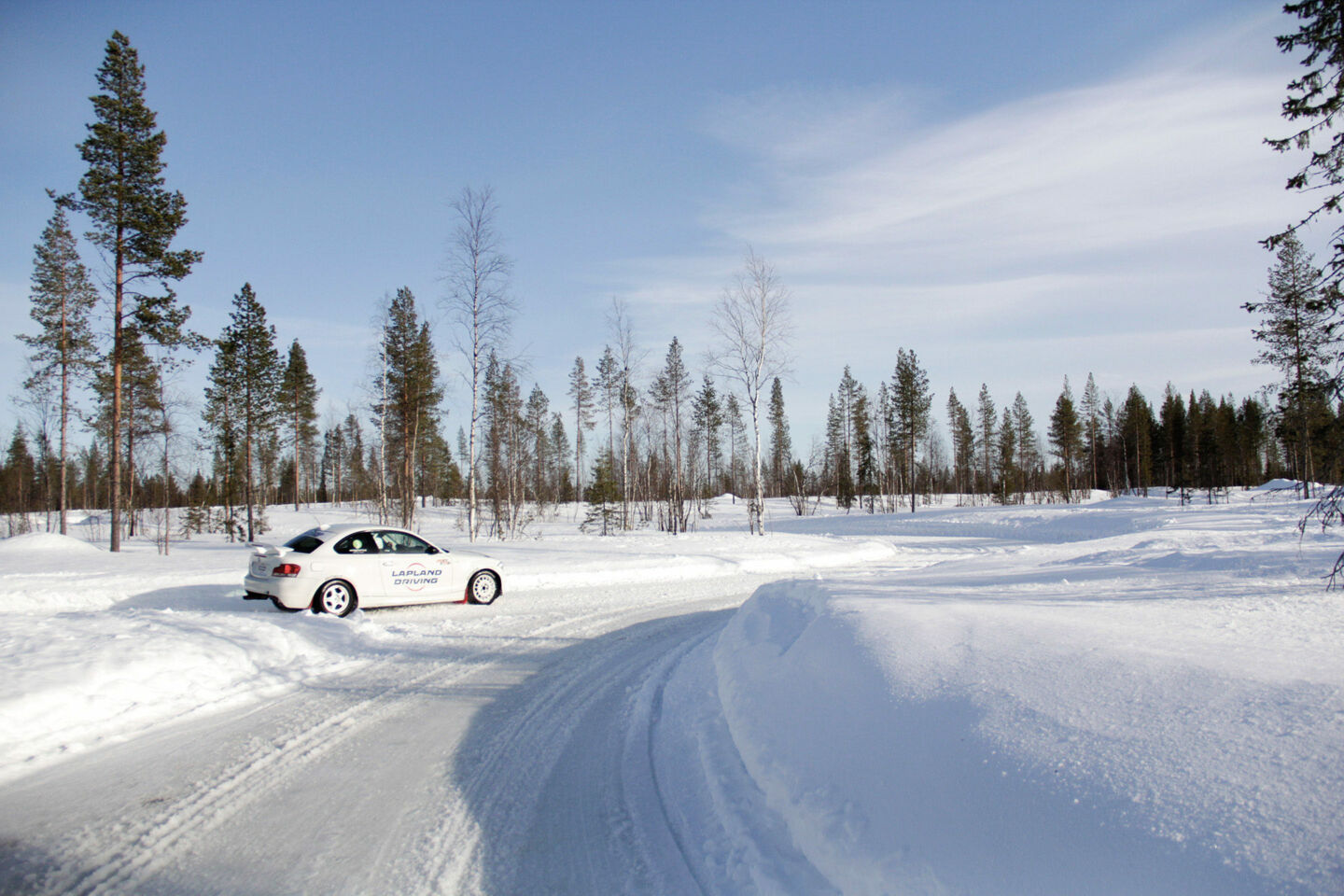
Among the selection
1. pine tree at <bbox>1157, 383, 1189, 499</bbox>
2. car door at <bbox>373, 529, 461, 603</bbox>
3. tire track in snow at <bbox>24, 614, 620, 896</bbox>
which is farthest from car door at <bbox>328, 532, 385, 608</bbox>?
pine tree at <bbox>1157, 383, 1189, 499</bbox>

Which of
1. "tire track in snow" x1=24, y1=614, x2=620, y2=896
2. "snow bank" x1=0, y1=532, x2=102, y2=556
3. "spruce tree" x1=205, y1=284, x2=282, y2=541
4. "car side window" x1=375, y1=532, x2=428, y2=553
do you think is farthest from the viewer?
"spruce tree" x1=205, y1=284, x2=282, y2=541

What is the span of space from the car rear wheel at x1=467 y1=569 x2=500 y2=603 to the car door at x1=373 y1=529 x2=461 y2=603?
1.08ft

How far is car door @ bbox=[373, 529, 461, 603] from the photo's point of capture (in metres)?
12.1

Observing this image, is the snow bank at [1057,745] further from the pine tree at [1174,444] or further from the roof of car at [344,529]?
the pine tree at [1174,444]

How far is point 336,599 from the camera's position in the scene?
11320 millimetres

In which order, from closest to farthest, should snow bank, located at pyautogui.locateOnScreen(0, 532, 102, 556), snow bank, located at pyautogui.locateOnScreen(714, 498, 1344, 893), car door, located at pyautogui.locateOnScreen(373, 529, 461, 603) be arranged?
1. snow bank, located at pyautogui.locateOnScreen(714, 498, 1344, 893)
2. car door, located at pyautogui.locateOnScreen(373, 529, 461, 603)
3. snow bank, located at pyautogui.locateOnScreen(0, 532, 102, 556)

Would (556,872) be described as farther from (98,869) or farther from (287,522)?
(287,522)

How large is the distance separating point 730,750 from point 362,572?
8.80m

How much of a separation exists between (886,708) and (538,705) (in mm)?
3668

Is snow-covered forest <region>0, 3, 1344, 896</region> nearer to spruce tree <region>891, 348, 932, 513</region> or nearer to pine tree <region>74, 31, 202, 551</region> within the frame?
pine tree <region>74, 31, 202, 551</region>

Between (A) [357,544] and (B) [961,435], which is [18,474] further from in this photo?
(B) [961,435]

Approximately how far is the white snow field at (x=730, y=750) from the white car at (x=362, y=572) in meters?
1.78

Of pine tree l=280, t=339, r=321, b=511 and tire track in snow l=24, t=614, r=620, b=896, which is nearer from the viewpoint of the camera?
tire track in snow l=24, t=614, r=620, b=896

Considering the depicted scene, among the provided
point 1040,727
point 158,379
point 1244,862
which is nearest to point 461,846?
point 1040,727
